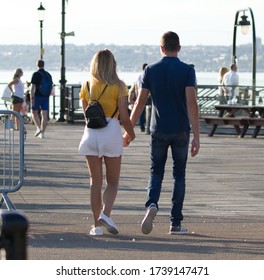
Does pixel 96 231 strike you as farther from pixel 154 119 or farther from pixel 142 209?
pixel 142 209

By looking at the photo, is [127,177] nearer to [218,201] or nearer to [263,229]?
[218,201]

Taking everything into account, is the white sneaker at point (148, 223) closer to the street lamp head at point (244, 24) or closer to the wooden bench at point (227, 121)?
the wooden bench at point (227, 121)

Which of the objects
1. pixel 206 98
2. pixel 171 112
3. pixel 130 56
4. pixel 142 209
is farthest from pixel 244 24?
pixel 130 56

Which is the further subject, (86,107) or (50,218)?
(50,218)

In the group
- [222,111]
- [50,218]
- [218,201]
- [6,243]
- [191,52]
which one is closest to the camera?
[6,243]

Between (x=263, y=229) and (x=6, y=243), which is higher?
(x=6, y=243)

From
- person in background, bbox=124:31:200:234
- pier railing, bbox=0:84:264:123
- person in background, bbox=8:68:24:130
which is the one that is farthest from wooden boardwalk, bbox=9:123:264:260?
pier railing, bbox=0:84:264:123

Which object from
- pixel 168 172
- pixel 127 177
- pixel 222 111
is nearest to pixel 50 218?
pixel 127 177

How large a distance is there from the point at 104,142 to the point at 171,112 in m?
0.68

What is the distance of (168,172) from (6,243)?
13.2 metres

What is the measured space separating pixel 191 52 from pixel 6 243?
373 ft

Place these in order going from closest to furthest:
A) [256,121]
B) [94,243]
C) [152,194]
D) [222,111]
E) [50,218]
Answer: [94,243] → [152,194] → [50,218] → [256,121] → [222,111]

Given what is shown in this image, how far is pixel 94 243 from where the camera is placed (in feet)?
31.8

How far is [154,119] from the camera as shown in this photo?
1036 centimetres
